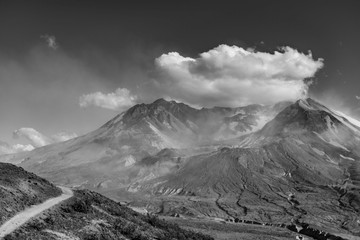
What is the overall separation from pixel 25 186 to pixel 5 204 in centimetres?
1591

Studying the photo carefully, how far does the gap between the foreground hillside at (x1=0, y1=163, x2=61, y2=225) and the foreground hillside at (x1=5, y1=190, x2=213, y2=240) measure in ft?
11.1

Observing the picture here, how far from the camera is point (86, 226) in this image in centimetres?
5456

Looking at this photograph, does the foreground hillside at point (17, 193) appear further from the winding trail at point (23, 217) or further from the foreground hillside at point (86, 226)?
the foreground hillside at point (86, 226)

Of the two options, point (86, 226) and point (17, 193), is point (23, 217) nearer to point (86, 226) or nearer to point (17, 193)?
point (86, 226)

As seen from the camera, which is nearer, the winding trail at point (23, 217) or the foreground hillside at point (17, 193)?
the winding trail at point (23, 217)

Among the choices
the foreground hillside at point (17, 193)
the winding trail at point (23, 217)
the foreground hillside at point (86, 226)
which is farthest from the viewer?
the foreground hillside at point (17, 193)

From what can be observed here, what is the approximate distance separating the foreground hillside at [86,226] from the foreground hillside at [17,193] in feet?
11.1

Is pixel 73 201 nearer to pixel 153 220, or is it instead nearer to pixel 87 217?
pixel 87 217

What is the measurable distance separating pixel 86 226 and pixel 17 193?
531 inches

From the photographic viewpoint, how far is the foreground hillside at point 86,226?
47109mm

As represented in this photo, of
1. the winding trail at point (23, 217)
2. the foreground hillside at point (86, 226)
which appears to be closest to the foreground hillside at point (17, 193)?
the winding trail at point (23, 217)

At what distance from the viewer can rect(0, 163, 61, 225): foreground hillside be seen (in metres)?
51.4

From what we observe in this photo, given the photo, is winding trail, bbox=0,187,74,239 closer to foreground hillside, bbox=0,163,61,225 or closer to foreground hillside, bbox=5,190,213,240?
foreground hillside, bbox=0,163,61,225

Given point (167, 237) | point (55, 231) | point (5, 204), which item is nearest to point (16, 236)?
point (55, 231)
